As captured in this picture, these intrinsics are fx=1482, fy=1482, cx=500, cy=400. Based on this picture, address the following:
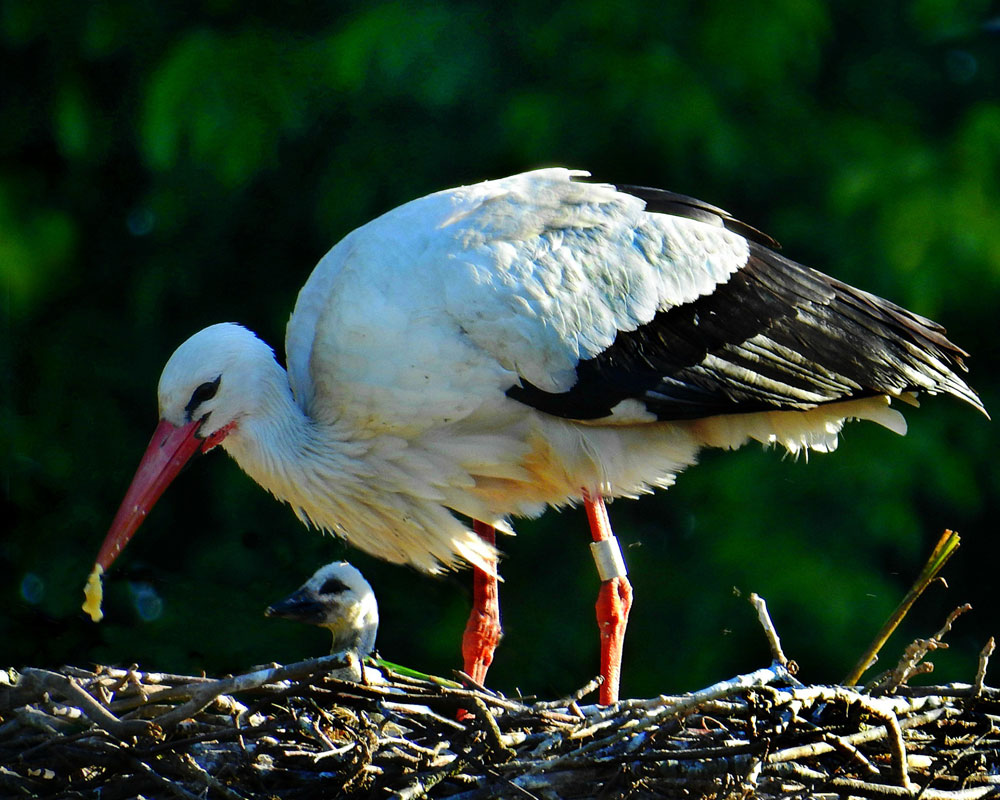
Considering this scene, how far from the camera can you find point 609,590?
3695 mm

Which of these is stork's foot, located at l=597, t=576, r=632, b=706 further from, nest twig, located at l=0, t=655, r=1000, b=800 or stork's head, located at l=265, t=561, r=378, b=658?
nest twig, located at l=0, t=655, r=1000, b=800

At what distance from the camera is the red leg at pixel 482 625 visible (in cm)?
380

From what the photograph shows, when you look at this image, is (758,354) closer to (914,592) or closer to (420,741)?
(914,592)

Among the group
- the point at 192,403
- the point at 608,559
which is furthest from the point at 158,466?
the point at 608,559

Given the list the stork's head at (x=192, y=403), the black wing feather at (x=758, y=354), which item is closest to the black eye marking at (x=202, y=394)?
the stork's head at (x=192, y=403)

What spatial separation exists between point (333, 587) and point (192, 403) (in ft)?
1.77

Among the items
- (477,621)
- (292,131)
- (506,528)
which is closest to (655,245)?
(506,528)

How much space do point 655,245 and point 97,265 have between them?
7.26 ft

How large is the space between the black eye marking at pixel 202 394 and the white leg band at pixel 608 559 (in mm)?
1017

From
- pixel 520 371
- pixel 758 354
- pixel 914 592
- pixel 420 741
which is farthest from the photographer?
pixel 758 354

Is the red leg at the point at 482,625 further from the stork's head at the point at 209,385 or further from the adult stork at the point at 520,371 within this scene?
the stork's head at the point at 209,385

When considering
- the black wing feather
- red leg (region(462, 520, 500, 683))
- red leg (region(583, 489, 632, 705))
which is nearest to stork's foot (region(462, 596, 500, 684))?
red leg (region(462, 520, 500, 683))

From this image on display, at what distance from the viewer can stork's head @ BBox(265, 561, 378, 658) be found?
11.3ft

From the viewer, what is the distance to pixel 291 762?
8.77ft
